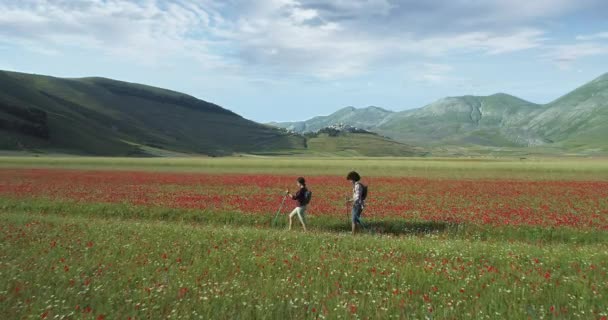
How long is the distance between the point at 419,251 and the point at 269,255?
14.4 feet

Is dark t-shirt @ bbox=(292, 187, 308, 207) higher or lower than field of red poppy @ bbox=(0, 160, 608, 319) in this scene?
higher

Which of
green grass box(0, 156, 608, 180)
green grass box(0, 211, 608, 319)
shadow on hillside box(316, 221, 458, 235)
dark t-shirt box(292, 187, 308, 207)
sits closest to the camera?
green grass box(0, 211, 608, 319)

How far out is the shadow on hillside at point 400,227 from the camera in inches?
776

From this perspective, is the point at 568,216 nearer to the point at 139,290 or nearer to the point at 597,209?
the point at 597,209

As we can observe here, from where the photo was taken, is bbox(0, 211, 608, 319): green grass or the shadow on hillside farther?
the shadow on hillside

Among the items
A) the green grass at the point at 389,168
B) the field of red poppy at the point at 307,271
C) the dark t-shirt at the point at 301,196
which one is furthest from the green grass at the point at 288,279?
the green grass at the point at 389,168

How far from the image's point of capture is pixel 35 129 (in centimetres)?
18175

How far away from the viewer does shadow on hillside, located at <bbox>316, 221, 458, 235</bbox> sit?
19.7 m

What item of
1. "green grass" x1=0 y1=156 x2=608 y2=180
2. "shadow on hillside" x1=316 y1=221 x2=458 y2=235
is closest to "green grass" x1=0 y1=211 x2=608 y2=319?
"shadow on hillside" x1=316 y1=221 x2=458 y2=235

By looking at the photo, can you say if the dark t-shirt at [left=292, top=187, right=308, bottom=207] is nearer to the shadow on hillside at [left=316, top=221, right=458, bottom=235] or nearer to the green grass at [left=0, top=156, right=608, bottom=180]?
the shadow on hillside at [left=316, top=221, right=458, bottom=235]

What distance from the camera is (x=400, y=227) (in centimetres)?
2059

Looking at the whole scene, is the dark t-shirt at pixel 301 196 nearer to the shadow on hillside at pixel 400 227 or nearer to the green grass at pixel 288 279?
the shadow on hillside at pixel 400 227

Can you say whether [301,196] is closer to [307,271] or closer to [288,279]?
[307,271]

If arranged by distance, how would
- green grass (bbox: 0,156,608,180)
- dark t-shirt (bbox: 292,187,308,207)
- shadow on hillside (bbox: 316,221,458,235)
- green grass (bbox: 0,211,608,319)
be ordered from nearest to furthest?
green grass (bbox: 0,211,608,319)
dark t-shirt (bbox: 292,187,308,207)
shadow on hillside (bbox: 316,221,458,235)
green grass (bbox: 0,156,608,180)
